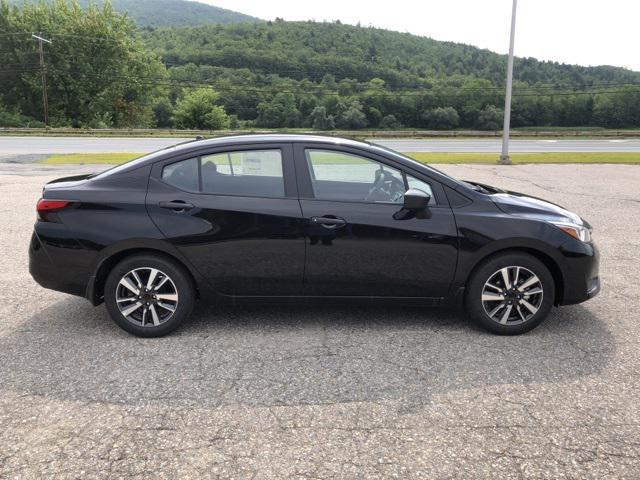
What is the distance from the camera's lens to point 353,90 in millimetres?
72812

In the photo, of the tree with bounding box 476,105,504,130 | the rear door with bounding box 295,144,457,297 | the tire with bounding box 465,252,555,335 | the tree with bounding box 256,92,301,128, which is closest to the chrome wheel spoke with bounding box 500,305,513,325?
the tire with bounding box 465,252,555,335

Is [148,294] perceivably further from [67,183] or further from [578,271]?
[578,271]

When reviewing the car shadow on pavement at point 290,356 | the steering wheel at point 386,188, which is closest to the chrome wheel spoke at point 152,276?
the car shadow on pavement at point 290,356

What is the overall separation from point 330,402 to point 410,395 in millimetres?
495

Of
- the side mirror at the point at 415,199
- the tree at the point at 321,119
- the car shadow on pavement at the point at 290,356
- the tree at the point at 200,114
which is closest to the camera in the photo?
the car shadow on pavement at the point at 290,356

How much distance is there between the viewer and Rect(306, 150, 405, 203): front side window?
13.2 feet

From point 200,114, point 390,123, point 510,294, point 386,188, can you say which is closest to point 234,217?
point 386,188

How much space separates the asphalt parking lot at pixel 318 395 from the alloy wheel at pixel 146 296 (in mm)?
178

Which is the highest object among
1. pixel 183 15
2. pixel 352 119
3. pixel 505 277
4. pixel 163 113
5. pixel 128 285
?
pixel 183 15

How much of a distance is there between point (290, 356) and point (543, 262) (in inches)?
83.1

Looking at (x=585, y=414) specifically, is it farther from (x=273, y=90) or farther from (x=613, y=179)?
Answer: (x=273, y=90)

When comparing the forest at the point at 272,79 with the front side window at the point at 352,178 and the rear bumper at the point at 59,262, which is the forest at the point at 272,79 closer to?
the rear bumper at the point at 59,262

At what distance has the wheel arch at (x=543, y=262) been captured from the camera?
402 cm

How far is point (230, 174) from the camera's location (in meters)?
4.07
